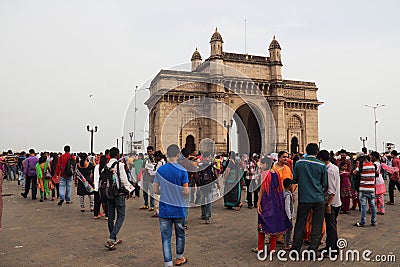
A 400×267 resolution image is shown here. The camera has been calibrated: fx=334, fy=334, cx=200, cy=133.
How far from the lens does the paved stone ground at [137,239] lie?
18.8 feet

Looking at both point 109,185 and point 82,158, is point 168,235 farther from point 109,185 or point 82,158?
point 82,158

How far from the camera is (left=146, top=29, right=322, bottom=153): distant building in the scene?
37.0 m

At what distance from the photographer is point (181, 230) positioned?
17.4ft

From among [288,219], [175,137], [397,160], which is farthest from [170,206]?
[175,137]

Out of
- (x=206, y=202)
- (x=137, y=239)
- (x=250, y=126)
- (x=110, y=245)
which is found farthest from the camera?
(x=250, y=126)

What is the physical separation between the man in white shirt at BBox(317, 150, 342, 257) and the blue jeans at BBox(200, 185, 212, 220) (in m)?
→ 3.55

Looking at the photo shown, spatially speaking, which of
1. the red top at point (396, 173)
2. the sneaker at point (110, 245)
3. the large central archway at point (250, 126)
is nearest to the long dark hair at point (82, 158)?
the sneaker at point (110, 245)

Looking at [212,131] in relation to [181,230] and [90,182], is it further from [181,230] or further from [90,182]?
[181,230]

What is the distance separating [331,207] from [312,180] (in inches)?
32.3

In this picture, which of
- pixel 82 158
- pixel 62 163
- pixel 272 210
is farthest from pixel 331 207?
pixel 62 163

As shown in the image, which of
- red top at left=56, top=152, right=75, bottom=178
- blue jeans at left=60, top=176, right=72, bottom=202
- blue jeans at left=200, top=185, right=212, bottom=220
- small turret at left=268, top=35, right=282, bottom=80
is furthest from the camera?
small turret at left=268, top=35, right=282, bottom=80

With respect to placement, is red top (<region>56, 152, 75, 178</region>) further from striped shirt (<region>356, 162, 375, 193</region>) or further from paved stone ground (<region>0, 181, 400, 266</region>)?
striped shirt (<region>356, 162, 375, 193</region>)

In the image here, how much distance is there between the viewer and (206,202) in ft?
29.9

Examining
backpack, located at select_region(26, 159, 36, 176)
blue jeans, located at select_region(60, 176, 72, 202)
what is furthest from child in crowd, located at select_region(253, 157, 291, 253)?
backpack, located at select_region(26, 159, 36, 176)
